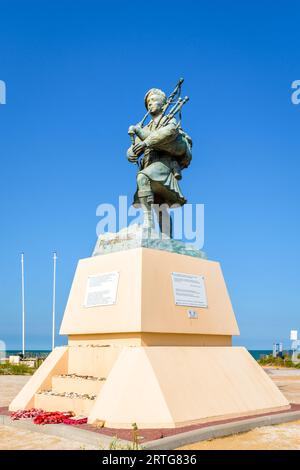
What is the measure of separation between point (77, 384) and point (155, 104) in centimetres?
531

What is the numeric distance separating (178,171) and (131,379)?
430 centimetres

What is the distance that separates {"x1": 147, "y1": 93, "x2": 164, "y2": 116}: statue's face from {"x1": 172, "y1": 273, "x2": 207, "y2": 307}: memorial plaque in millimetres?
3264

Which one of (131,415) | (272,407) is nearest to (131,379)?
(131,415)

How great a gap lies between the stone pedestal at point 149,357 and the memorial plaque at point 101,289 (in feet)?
0.26

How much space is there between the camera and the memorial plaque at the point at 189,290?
27.6 feet

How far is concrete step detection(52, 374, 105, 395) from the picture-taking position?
760 cm

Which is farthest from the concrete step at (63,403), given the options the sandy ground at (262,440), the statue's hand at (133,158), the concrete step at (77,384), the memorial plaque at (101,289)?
the statue's hand at (133,158)

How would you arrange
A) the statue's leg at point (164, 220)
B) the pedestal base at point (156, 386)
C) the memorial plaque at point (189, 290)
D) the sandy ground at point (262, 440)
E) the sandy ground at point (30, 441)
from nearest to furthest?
the sandy ground at point (30, 441)
the sandy ground at point (262, 440)
the pedestal base at point (156, 386)
the memorial plaque at point (189, 290)
the statue's leg at point (164, 220)

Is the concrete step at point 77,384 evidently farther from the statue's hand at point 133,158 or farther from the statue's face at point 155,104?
the statue's face at point 155,104

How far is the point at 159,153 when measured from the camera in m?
9.57

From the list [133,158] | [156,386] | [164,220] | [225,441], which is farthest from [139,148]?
Answer: [225,441]

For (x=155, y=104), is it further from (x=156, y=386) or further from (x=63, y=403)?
(x=63, y=403)

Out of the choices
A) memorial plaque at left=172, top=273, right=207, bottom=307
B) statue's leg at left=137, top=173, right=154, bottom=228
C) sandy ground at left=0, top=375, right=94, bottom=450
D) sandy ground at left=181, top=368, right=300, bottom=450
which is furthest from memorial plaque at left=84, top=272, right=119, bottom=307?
sandy ground at left=181, top=368, right=300, bottom=450

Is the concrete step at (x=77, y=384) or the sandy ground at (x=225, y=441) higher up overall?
the concrete step at (x=77, y=384)
